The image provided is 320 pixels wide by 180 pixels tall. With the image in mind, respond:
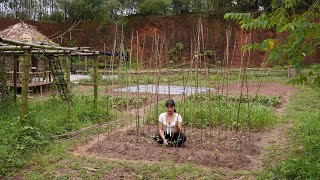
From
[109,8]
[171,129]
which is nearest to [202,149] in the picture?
[171,129]

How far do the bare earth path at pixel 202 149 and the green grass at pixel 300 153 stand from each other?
9.2 inches

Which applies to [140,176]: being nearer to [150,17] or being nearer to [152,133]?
[152,133]

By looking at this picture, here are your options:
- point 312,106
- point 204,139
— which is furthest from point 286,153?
point 312,106

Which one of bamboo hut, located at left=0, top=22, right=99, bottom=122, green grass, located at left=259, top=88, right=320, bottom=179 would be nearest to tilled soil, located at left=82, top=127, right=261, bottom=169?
green grass, located at left=259, top=88, right=320, bottom=179

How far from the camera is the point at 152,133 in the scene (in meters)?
7.23

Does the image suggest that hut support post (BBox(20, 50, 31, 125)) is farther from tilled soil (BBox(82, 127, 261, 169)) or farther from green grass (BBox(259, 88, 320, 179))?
green grass (BBox(259, 88, 320, 179))

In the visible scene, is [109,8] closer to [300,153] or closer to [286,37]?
[300,153]

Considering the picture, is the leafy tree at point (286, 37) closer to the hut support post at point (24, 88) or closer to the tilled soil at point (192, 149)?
the tilled soil at point (192, 149)

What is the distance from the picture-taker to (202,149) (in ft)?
20.0

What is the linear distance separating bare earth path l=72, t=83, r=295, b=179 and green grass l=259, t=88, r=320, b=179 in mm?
234

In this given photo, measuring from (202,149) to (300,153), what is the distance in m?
1.51

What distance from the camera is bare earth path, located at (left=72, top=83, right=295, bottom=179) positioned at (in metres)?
5.38

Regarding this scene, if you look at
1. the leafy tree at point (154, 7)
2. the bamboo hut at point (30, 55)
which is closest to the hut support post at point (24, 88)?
the bamboo hut at point (30, 55)

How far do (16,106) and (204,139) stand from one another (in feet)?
15.0
